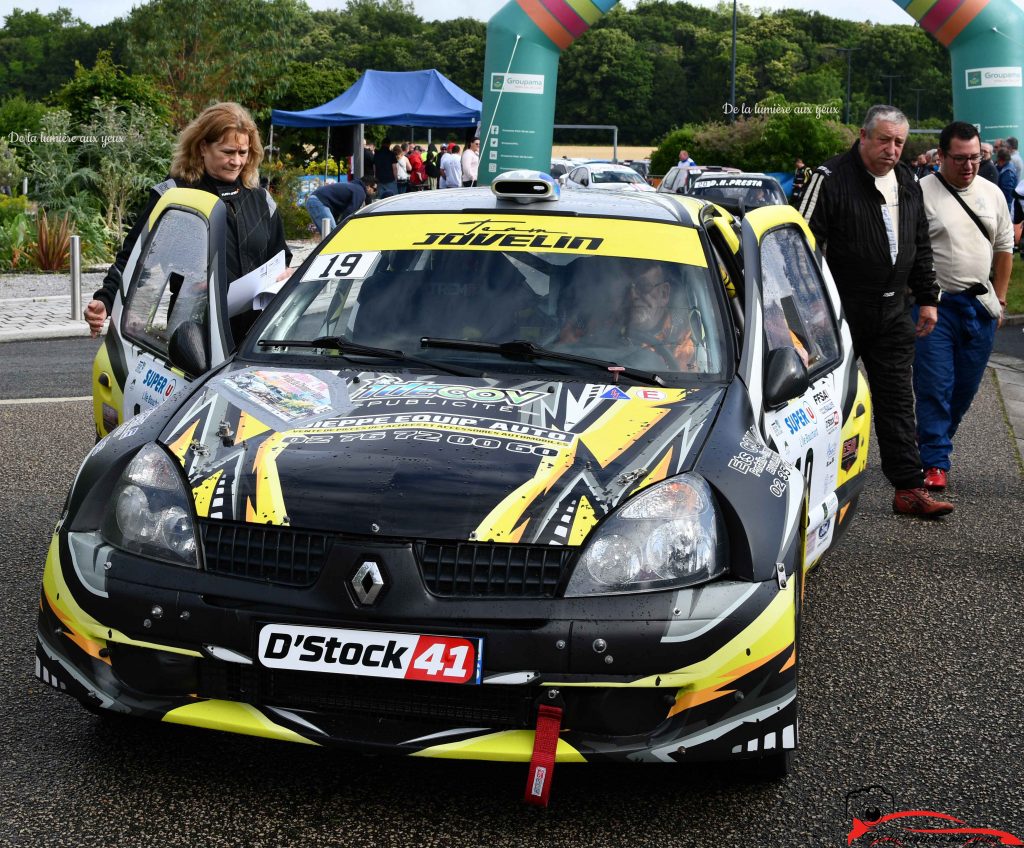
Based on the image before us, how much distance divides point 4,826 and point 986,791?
259 centimetres

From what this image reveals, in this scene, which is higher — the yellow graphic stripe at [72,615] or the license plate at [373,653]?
the license plate at [373,653]

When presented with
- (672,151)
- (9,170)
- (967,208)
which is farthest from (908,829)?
(672,151)

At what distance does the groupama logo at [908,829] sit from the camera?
3.67m

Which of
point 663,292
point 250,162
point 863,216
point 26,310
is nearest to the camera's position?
point 663,292

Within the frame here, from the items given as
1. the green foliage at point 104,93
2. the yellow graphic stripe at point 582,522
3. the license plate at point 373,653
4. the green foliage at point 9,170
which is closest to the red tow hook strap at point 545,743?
the license plate at point 373,653

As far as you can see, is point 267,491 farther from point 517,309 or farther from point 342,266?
point 342,266

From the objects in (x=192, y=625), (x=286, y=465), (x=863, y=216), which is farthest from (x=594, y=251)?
(x=863, y=216)

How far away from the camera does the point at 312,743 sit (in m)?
3.62

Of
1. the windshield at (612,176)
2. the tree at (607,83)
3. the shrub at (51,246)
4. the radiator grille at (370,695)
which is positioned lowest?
the tree at (607,83)

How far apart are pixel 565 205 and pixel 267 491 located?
200cm

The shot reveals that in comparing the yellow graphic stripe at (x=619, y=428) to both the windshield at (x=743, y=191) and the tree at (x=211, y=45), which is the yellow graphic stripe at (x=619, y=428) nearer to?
the windshield at (x=743, y=191)

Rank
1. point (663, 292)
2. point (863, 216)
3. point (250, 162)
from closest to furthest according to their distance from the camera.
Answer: point (663, 292), point (250, 162), point (863, 216)

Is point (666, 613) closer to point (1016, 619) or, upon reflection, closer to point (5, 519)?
point (1016, 619)

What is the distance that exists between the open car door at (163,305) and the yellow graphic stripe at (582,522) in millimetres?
1910
